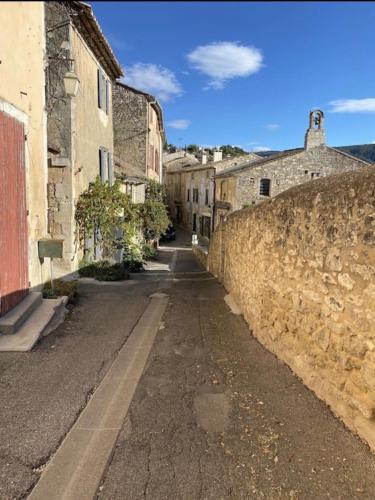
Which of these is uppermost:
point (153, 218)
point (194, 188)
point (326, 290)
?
point (194, 188)

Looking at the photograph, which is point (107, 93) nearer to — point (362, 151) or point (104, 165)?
point (104, 165)

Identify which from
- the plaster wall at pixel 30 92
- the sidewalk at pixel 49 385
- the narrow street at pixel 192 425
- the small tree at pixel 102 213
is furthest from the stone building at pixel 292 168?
the narrow street at pixel 192 425

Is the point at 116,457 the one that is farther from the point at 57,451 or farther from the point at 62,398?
the point at 62,398

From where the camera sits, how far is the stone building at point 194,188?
115 ft

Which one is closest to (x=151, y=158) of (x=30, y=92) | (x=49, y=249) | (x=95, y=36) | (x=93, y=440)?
(x=95, y=36)

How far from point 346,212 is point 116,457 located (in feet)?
9.36

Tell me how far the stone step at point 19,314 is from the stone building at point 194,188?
92.4 ft

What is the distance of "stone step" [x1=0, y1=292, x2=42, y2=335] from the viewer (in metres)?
5.29

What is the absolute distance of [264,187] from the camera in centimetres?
2806

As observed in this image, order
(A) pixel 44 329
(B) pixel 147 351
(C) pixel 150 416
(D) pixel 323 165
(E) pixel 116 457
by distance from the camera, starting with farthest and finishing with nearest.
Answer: (D) pixel 323 165
(A) pixel 44 329
(B) pixel 147 351
(C) pixel 150 416
(E) pixel 116 457

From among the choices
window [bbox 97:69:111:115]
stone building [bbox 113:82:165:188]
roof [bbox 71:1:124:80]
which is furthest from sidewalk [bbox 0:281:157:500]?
stone building [bbox 113:82:165:188]

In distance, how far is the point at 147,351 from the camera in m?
5.25

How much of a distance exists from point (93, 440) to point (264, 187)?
2631 cm

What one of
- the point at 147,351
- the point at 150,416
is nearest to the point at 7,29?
the point at 147,351
